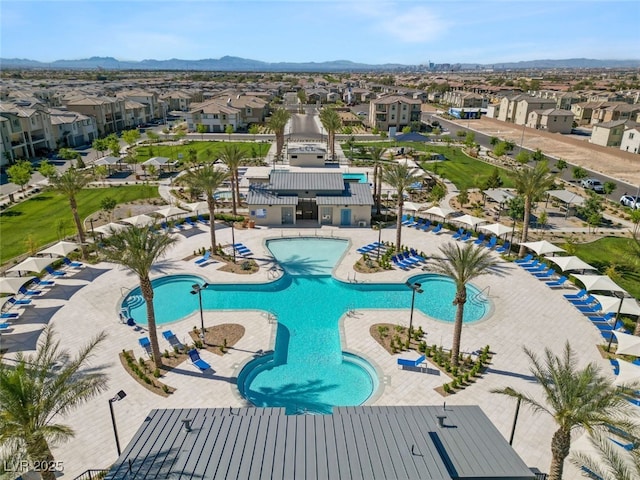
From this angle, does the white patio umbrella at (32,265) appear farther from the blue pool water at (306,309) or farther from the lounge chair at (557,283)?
the lounge chair at (557,283)

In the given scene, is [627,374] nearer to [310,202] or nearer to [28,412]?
[28,412]

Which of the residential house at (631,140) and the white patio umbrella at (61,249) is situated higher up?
the residential house at (631,140)

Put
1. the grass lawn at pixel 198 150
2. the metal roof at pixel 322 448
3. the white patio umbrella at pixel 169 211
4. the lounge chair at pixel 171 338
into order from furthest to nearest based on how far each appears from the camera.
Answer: the grass lawn at pixel 198 150 < the white patio umbrella at pixel 169 211 < the lounge chair at pixel 171 338 < the metal roof at pixel 322 448

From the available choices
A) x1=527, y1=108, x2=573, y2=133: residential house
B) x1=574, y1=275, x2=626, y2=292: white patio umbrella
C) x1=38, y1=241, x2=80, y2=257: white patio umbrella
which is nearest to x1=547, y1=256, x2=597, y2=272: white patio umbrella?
x1=574, y1=275, x2=626, y2=292: white patio umbrella

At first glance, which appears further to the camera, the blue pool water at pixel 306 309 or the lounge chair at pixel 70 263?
the lounge chair at pixel 70 263

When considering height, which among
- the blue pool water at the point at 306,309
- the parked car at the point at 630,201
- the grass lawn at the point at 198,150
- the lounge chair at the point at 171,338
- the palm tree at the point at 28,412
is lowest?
the blue pool water at the point at 306,309

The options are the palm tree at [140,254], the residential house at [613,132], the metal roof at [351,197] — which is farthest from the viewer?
the residential house at [613,132]

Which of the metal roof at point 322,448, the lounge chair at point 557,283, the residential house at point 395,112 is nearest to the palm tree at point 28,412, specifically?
the metal roof at point 322,448

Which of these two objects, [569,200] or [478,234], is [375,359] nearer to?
[478,234]
